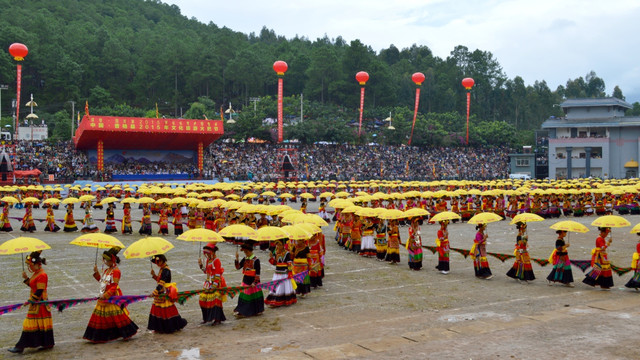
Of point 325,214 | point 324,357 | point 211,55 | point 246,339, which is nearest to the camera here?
point 324,357

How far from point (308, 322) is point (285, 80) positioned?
89.1 m

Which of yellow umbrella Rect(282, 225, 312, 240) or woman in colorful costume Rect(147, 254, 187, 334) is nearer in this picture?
woman in colorful costume Rect(147, 254, 187, 334)

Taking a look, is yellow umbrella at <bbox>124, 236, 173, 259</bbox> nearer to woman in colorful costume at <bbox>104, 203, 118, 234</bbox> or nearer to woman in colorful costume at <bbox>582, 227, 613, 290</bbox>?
woman in colorful costume at <bbox>582, 227, 613, 290</bbox>

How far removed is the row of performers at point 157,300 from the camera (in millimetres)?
8688

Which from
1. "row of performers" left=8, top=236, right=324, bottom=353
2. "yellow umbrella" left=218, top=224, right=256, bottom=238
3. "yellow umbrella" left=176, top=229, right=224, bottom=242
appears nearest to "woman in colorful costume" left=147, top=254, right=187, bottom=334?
"row of performers" left=8, top=236, right=324, bottom=353

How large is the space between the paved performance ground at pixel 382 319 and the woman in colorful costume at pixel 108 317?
16 cm

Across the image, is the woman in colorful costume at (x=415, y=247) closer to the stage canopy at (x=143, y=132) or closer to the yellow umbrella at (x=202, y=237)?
the yellow umbrella at (x=202, y=237)

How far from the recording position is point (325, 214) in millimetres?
28453

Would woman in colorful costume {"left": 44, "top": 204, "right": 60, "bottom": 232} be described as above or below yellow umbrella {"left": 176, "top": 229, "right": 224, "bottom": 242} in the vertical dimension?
below

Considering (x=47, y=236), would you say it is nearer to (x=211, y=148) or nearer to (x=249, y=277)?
(x=249, y=277)

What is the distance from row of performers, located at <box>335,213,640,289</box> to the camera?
42.7 ft

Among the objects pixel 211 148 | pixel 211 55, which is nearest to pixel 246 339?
pixel 211 148

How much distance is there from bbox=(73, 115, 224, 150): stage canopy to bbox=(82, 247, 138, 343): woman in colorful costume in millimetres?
37698

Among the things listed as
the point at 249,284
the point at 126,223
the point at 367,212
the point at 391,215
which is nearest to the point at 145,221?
the point at 126,223
